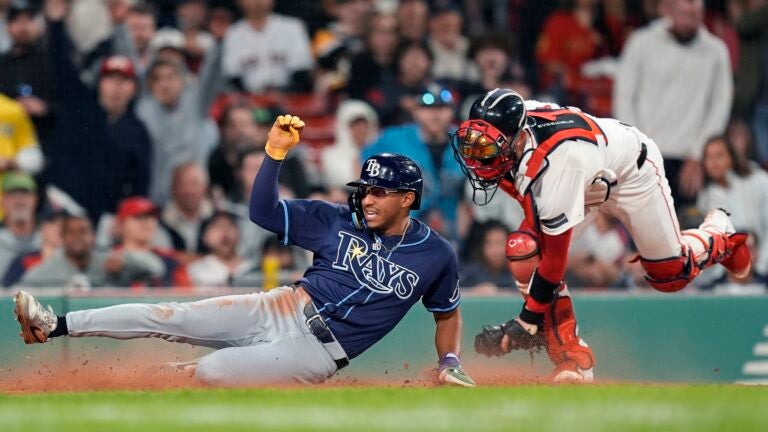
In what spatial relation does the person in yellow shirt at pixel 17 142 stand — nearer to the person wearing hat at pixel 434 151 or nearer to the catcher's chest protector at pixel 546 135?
the person wearing hat at pixel 434 151

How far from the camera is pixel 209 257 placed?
11445 mm

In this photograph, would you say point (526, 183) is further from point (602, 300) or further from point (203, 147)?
point (203, 147)

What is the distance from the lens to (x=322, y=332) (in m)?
7.91

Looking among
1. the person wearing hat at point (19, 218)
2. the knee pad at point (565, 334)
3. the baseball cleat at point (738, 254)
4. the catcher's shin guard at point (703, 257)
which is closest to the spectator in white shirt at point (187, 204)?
the person wearing hat at point (19, 218)

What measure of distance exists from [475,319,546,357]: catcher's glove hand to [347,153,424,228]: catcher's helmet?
990 millimetres

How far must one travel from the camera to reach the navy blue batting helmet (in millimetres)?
7977

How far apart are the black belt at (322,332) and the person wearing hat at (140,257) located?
3136mm

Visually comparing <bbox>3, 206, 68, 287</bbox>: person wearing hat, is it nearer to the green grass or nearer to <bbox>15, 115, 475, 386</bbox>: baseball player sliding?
<bbox>15, 115, 475, 386</bbox>: baseball player sliding

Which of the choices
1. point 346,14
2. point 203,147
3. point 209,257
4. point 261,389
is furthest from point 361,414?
point 346,14

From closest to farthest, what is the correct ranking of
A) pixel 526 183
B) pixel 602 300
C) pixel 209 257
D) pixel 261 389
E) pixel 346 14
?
pixel 261 389 < pixel 526 183 < pixel 602 300 < pixel 209 257 < pixel 346 14

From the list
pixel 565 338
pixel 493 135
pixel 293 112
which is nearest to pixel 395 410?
Answer: pixel 493 135

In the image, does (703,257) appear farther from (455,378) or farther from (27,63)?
(27,63)

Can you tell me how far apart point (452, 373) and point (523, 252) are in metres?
0.93

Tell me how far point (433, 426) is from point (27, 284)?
5636mm
